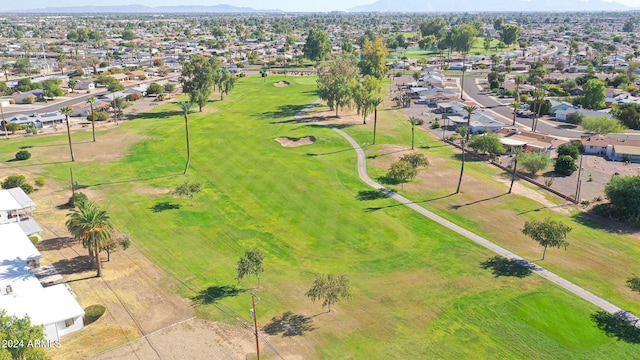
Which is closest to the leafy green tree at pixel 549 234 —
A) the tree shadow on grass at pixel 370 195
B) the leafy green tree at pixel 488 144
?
the tree shadow on grass at pixel 370 195

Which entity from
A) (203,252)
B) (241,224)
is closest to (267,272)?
(203,252)

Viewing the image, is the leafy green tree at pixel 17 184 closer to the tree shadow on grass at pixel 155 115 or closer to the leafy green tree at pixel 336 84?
the tree shadow on grass at pixel 155 115

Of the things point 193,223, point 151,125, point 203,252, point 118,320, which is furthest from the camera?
point 151,125

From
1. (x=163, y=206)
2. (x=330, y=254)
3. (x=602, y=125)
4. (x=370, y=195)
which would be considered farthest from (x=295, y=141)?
(x=602, y=125)

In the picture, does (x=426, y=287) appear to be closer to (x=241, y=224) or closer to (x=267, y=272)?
(x=267, y=272)

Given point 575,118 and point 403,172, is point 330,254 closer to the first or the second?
point 403,172
